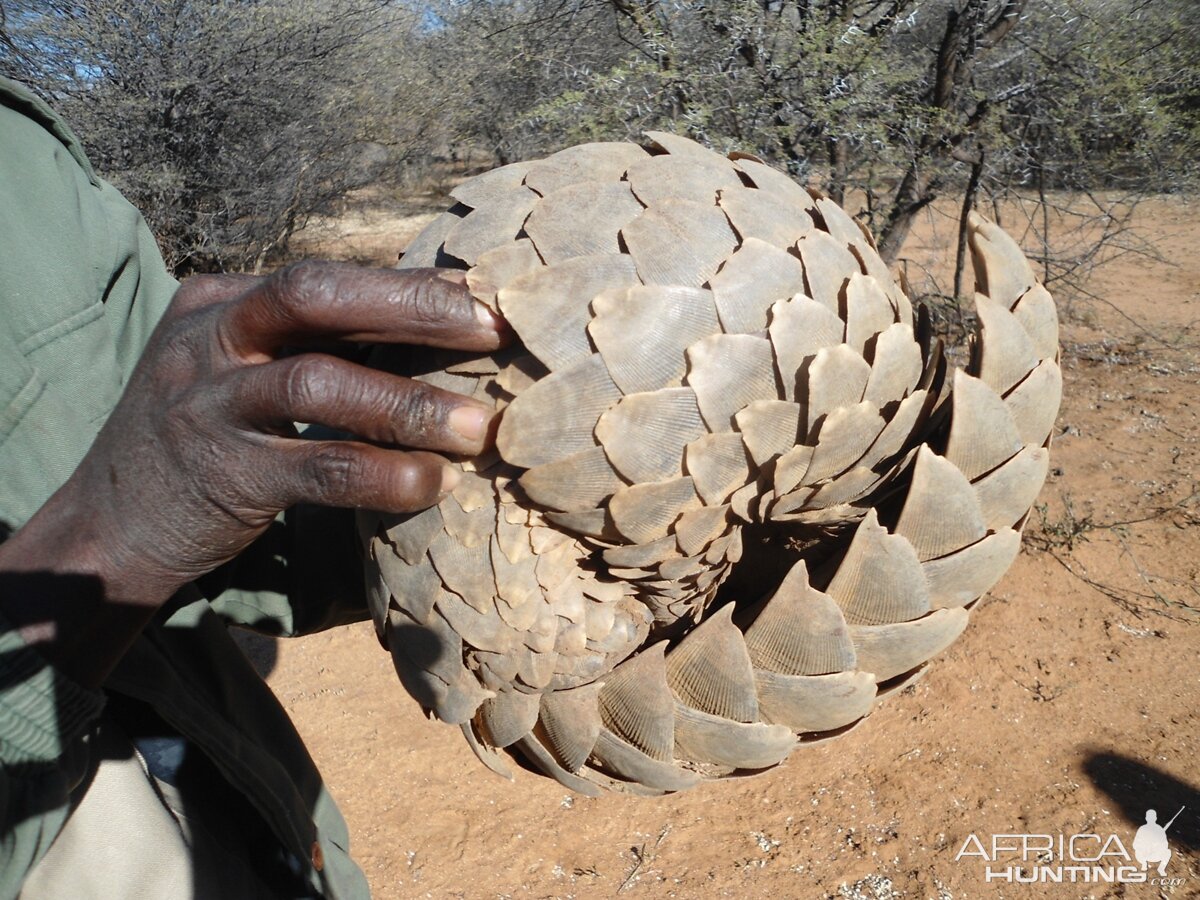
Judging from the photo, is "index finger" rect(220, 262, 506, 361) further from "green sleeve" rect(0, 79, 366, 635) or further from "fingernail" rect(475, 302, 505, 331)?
"green sleeve" rect(0, 79, 366, 635)

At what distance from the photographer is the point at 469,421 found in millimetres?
864

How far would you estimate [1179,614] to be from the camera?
3.01 meters

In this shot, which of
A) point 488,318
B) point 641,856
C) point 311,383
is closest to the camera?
point 311,383

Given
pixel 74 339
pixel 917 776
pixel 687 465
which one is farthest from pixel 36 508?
pixel 917 776

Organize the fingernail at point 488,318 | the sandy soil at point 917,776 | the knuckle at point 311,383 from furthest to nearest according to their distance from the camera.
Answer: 1. the sandy soil at point 917,776
2. the fingernail at point 488,318
3. the knuckle at point 311,383

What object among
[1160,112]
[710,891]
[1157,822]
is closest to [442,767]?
[710,891]

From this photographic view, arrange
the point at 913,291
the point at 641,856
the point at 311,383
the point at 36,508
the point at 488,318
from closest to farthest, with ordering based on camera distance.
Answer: the point at 311,383, the point at 488,318, the point at 36,508, the point at 913,291, the point at 641,856

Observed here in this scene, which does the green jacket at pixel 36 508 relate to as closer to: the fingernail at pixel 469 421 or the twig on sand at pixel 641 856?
the fingernail at pixel 469 421

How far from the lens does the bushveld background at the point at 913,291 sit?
2475mm

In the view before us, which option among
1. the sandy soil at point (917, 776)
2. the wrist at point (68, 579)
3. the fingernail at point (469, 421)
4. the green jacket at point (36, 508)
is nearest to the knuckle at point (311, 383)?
the fingernail at point (469, 421)

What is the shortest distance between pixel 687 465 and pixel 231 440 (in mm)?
479

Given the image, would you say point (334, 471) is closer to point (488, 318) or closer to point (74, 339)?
point (488, 318)

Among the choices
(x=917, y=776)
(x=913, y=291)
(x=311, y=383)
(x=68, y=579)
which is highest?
(x=311, y=383)

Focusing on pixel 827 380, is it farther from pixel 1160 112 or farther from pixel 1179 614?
pixel 1160 112
